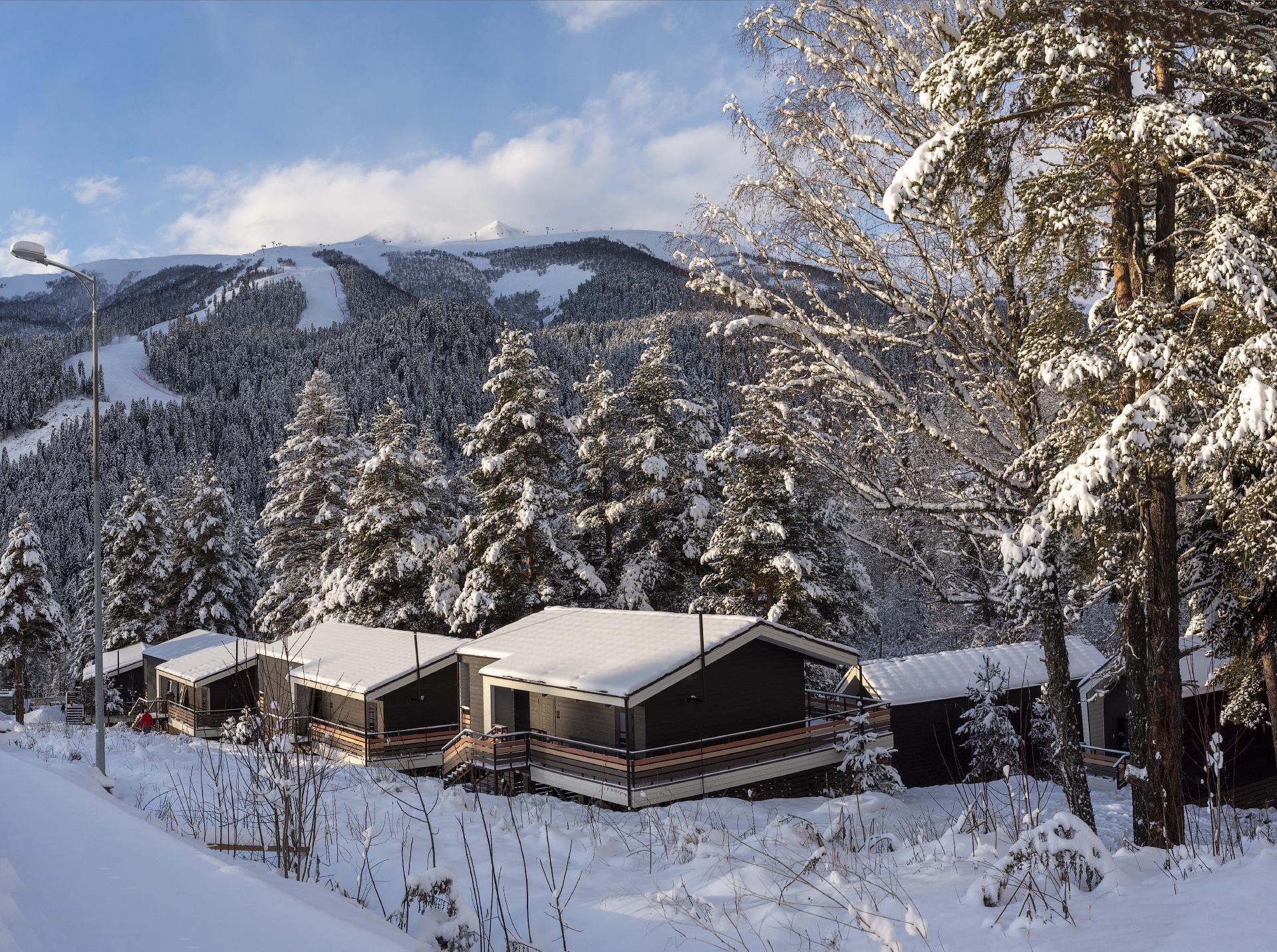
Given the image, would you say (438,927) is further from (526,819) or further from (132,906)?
(526,819)

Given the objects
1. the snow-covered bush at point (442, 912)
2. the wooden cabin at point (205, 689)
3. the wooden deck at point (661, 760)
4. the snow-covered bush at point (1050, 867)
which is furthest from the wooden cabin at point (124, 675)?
the snow-covered bush at point (1050, 867)

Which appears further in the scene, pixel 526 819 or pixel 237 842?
pixel 526 819

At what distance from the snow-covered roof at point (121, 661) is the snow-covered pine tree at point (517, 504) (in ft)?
70.1

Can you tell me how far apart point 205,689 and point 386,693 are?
1587 cm

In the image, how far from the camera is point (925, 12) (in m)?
8.73

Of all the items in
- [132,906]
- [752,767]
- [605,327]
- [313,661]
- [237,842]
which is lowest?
[752,767]

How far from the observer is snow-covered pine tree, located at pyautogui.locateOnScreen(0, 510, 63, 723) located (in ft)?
129

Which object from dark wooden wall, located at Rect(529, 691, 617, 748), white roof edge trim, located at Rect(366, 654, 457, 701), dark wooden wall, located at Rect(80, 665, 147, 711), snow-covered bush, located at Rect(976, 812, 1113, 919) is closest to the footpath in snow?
snow-covered bush, located at Rect(976, 812, 1113, 919)

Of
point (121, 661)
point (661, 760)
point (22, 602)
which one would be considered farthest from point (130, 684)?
point (661, 760)

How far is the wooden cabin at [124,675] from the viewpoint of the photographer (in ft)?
132

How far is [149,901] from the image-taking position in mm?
3648

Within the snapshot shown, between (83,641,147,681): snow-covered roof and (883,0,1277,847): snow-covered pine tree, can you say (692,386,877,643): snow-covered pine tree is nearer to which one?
(883,0,1277,847): snow-covered pine tree

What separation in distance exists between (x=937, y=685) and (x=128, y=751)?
69.8ft

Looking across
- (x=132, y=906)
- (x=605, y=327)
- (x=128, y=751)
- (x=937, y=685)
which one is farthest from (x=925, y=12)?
(x=605, y=327)
